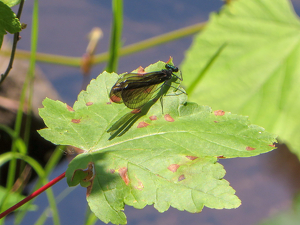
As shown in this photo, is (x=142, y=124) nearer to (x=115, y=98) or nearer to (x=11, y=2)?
(x=115, y=98)

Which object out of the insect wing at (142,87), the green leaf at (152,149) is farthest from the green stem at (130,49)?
the green leaf at (152,149)

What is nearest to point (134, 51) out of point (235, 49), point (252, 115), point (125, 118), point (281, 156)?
point (235, 49)

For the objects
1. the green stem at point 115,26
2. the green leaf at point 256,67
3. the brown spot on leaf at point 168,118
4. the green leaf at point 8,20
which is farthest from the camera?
the green leaf at point 256,67

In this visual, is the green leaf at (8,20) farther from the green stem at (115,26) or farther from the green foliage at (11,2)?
the green stem at (115,26)

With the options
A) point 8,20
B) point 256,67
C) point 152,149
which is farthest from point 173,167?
point 256,67

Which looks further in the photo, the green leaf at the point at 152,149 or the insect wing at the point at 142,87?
the insect wing at the point at 142,87

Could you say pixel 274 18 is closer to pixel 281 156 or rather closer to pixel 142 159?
pixel 142 159
